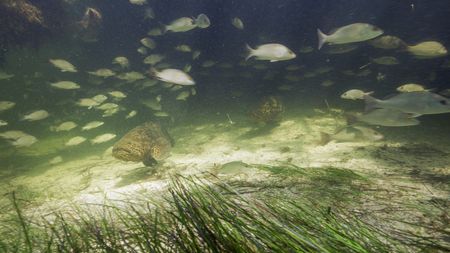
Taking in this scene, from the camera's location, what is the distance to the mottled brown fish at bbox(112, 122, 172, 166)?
8094 millimetres

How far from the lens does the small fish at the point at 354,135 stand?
7410 mm

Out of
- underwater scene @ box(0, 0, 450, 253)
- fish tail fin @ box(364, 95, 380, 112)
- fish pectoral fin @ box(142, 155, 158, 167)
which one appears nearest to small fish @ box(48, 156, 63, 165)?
underwater scene @ box(0, 0, 450, 253)

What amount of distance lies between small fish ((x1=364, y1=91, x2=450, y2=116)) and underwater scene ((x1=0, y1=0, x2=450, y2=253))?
2cm

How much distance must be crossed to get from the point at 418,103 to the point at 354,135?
8.13 feet

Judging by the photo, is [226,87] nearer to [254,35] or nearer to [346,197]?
[254,35]

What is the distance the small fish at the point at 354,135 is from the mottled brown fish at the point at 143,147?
215 inches

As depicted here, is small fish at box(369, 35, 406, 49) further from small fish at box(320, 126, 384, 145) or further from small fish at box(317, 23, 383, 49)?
small fish at box(320, 126, 384, 145)

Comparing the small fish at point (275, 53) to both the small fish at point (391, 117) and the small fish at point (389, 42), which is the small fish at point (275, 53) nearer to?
the small fish at point (391, 117)

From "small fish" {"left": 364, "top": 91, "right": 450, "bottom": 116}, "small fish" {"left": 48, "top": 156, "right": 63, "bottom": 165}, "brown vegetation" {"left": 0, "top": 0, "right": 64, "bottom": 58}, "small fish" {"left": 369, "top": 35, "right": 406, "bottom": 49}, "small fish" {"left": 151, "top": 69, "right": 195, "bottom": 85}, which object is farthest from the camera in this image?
"brown vegetation" {"left": 0, "top": 0, "right": 64, "bottom": 58}

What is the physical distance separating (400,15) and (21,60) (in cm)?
2516

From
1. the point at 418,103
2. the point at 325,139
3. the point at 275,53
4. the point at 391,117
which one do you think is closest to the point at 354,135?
the point at 325,139

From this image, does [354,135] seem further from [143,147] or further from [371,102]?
[143,147]

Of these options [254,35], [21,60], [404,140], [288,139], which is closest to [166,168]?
[288,139]

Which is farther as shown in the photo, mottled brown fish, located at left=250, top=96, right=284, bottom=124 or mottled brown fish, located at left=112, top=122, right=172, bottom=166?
mottled brown fish, located at left=250, top=96, right=284, bottom=124
